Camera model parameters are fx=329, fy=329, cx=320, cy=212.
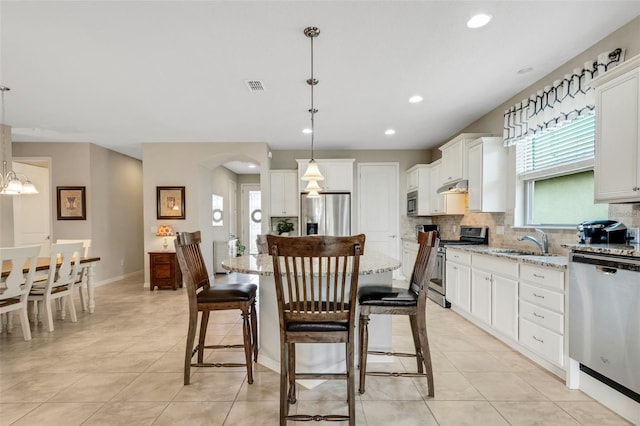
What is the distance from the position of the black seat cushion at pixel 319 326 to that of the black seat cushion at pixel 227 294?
0.66 meters

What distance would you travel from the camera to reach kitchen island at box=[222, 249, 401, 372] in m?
2.38

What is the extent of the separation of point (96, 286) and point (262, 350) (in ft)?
15.7

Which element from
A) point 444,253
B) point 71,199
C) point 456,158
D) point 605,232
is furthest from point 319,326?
point 71,199

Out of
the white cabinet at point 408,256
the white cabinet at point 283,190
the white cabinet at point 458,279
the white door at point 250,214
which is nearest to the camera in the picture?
the white cabinet at point 458,279

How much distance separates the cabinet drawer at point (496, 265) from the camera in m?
2.91

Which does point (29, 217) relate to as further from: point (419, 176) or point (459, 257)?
point (459, 257)

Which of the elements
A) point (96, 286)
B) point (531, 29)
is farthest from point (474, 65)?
point (96, 286)

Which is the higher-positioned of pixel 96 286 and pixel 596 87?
pixel 596 87

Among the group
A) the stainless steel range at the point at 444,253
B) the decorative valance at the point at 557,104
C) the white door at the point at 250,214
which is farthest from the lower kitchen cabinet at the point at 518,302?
the white door at the point at 250,214

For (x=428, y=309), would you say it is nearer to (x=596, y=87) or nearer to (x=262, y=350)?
(x=262, y=350)

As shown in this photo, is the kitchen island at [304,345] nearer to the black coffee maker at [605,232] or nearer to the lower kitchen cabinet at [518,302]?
the lower kitchen cabinet at [518,302]

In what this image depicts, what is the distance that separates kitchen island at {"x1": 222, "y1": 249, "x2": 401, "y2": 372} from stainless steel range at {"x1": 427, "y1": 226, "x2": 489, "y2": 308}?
6.53 ft

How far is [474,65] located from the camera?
3027mm

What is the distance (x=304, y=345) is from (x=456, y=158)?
3.45 m
